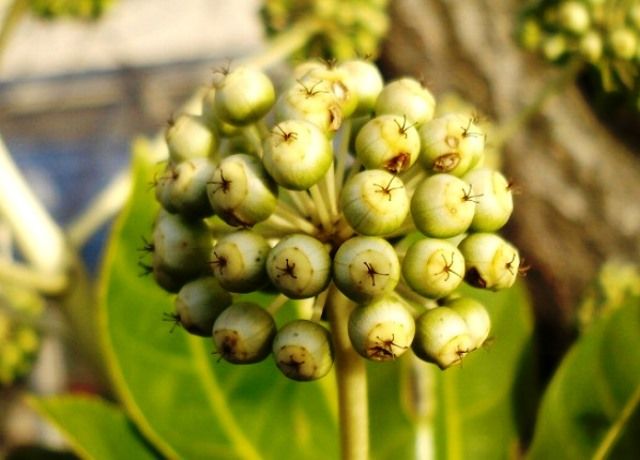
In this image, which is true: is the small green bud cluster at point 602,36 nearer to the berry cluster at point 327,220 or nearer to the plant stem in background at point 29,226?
the berry cluster at point 327,220

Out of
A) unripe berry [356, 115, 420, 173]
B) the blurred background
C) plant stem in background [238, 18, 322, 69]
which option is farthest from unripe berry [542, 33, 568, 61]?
the blurred background

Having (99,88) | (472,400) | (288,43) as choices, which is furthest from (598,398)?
(99,88)

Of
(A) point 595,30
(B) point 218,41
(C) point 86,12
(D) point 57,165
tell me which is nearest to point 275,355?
(A) point 595,30

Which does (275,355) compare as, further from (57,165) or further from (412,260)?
(57,165)

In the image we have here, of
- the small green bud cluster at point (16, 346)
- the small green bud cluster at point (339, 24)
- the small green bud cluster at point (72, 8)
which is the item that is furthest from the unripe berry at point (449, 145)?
the small green bud cluster at point (16, 346)

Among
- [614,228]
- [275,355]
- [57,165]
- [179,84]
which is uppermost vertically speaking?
[179,84]

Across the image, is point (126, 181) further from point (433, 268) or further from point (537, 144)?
point (537, 144)
